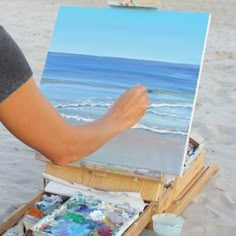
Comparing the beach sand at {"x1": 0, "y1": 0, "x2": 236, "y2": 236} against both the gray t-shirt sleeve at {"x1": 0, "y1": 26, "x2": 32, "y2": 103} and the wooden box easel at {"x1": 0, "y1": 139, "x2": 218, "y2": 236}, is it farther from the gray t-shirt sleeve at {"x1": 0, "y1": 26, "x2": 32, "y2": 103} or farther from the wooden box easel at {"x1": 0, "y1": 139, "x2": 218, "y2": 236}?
the gray t-shirt sleeve at {"x1": 0, "y1": 26, "x2": 32, "y2": 103}

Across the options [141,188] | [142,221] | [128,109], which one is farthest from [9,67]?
[141,188]

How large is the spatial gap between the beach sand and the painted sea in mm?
427

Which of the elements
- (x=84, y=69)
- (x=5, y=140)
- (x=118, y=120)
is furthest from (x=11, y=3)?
(x=118, y=120)

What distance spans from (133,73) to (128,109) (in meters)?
1.26

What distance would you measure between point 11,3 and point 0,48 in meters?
8.45

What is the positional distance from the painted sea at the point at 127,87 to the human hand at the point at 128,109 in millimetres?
999

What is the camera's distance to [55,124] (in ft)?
4.52

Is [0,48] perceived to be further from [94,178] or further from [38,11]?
[38,11]

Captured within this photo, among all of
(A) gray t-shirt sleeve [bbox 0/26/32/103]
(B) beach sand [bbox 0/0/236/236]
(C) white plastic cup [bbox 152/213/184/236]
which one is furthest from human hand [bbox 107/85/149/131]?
(B) beach sand [bbox 0/0/236/236]

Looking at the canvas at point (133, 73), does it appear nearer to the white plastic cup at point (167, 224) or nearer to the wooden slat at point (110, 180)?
the wooden slat at point (110, 180)

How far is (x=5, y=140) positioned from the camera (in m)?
3.83

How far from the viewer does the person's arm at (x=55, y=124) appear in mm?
1281

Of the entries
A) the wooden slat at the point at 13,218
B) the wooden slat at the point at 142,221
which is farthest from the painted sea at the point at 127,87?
the wooden slat at the point at 13,218

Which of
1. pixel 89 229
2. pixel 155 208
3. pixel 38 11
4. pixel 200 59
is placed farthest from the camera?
pixel 38 11
